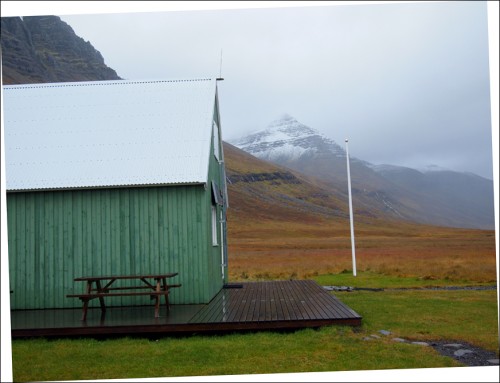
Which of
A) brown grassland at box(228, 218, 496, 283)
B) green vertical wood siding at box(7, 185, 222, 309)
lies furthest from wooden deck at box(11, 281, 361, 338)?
brown grassland at box(228, 218, 496, 283)

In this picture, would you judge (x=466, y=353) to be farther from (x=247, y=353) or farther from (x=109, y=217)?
(x=109, y=217)

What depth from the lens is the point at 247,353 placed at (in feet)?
26.7

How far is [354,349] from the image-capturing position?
8242 mm

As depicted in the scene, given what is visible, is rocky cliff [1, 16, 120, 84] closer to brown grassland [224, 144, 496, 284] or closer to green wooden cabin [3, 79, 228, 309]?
brown grassland [224, 144, 496, 284]

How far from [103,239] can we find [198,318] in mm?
3160

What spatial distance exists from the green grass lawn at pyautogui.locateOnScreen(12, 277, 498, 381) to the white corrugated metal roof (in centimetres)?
378

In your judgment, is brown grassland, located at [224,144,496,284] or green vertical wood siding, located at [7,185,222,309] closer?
green vertical wood siding, located at [7,185,222,309]

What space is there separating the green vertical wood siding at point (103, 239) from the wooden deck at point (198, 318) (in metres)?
0.51

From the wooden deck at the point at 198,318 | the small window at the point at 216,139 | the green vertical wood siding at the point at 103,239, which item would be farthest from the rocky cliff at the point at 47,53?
the wooden deck at the point at 198,318

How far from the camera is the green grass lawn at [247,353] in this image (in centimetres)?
743

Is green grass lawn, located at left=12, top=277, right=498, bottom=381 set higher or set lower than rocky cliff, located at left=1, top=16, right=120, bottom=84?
lower

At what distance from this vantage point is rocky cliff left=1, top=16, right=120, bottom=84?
121812mm

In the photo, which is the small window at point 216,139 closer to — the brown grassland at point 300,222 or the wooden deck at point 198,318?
the wooden deck at point 198,318

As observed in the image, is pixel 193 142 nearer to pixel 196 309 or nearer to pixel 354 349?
pixel 196 309
